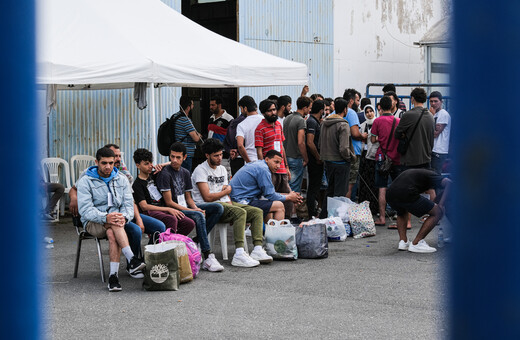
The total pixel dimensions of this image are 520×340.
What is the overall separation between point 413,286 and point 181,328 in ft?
7.97

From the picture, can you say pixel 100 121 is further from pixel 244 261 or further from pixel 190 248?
pixel 190 248

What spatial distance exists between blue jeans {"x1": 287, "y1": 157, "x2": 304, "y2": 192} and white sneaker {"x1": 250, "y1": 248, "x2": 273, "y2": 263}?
2846mm

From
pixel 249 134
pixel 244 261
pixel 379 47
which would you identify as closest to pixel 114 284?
pixel 244 261

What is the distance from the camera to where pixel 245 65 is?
33.7ft

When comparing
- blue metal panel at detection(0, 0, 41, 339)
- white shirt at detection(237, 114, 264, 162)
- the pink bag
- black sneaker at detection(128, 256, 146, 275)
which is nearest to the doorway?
white shirt at detection(237, 114, 264, 162)

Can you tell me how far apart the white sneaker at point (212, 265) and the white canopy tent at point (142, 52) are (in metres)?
2.27

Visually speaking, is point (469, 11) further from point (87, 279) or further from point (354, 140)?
point (354, 140)

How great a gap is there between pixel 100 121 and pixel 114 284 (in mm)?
6403

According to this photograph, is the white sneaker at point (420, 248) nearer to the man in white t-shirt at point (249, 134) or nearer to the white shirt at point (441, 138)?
the white shirt at point (441, 138)

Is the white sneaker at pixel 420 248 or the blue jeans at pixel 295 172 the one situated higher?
the blue jeans at pixel 295 172

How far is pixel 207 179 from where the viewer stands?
8562 millimetres

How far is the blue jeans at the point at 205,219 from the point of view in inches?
314

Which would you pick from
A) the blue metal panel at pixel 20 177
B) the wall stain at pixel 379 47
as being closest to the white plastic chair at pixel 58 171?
the wall stain at pixel 379 47

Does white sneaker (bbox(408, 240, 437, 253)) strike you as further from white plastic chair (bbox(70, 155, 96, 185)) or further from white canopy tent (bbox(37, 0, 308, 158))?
white plastic chair (bbox(70, 155, 96, 185))
